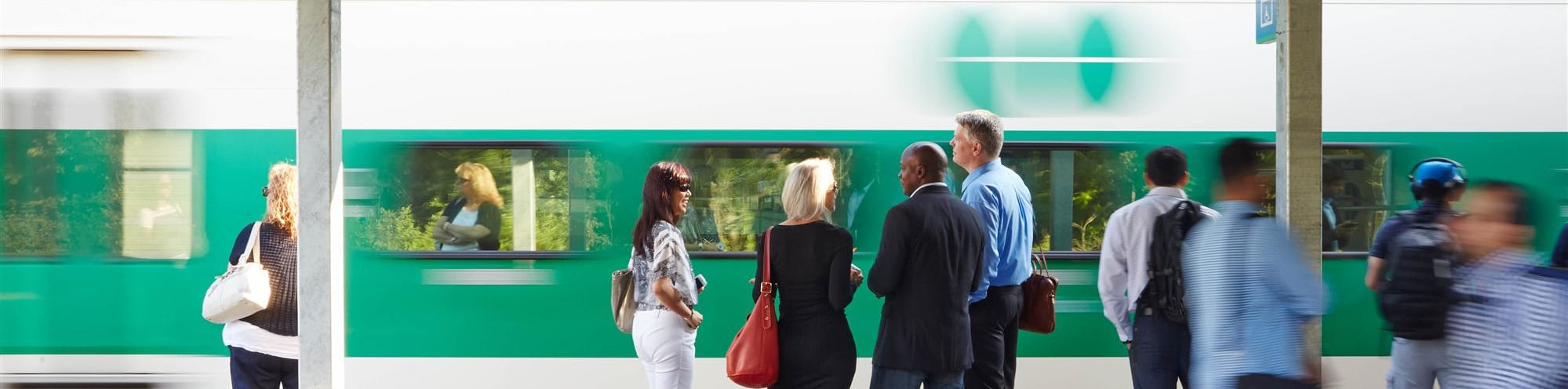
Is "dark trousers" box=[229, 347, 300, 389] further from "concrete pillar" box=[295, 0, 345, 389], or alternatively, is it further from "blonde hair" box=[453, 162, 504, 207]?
"blonde hair" box=[453, 162, 504, 207]

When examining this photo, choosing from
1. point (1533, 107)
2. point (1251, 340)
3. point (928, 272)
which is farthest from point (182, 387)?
point (1533, 107)

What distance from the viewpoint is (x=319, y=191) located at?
389 cm

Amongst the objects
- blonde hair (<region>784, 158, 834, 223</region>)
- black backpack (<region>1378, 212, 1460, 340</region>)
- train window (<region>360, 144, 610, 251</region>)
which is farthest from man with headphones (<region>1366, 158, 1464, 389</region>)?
train window (<region>360, 144, 610, 251</region>)

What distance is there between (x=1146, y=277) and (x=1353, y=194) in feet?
7.17

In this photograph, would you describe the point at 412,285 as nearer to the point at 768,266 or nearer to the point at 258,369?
the point at 258,369

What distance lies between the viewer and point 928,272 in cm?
408

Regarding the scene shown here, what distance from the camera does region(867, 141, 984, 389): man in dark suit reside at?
4070mm

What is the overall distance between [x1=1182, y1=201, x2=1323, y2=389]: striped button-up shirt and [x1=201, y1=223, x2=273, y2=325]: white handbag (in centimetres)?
355

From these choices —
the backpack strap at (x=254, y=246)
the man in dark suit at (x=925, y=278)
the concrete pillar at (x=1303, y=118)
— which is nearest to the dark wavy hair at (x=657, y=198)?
the man in dark suit at (x=925, y=278)

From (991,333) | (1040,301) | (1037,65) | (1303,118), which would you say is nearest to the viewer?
(1303,118)

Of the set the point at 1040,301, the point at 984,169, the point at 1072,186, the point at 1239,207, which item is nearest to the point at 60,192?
the point at 984,169

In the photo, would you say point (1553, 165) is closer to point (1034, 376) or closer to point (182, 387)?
point (1034, 376)

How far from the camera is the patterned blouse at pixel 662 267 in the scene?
433cm

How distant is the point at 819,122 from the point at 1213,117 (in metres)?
2.00
